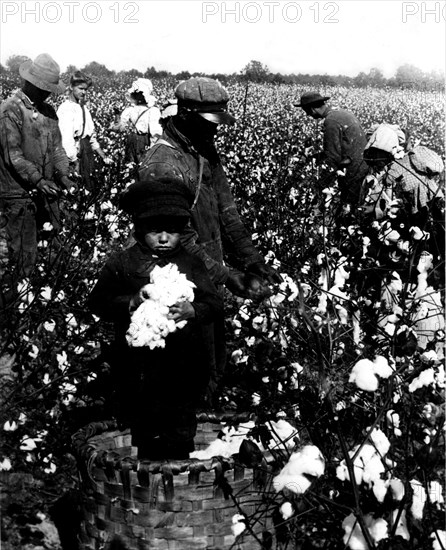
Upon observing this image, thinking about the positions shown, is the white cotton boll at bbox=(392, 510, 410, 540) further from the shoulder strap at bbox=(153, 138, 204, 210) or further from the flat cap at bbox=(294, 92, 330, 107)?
the flat cap at bbox=(294, 92, 330, 107)

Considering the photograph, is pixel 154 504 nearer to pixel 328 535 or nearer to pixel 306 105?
pixel 328 535

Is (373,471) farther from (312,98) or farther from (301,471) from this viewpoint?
(312,98)

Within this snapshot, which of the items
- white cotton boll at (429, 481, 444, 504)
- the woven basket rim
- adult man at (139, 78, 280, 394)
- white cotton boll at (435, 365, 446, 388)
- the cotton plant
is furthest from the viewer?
adult man at (139, 78, 280, 394)

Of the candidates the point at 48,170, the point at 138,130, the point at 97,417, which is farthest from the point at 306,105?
the point at 97,417

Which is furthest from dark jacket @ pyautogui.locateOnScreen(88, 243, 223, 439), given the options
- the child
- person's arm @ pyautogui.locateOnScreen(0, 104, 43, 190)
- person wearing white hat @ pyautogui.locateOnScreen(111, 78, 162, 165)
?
person wearing white hat @ pyautogui.locateOnScreen(111, 78, 162, 165)

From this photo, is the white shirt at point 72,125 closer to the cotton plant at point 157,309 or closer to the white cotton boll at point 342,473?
the cotton plant at point 157,309

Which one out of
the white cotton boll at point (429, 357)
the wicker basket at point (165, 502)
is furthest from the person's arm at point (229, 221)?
the white cotton boll at point (429, 357)

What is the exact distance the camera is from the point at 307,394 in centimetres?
254

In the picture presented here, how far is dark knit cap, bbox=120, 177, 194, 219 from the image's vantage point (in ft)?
9.03

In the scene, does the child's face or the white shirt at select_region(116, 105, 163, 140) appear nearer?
the child's face

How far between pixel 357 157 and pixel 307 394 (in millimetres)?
4659

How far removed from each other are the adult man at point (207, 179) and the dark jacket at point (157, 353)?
0.31 metres

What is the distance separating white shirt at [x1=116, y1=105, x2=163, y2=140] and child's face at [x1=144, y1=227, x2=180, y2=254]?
632cm

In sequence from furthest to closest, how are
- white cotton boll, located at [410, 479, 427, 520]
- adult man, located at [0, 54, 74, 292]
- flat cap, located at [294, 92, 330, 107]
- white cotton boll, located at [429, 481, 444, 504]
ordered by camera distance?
1. flat cap, located at [294, 92, 330, 107]
2. adult man, located at [0, 54, 74, 292]
3. white cotton boll, located at [429, 481, 444, 504]
4. white cotton boll, located at [410, 479, 427, 520]
